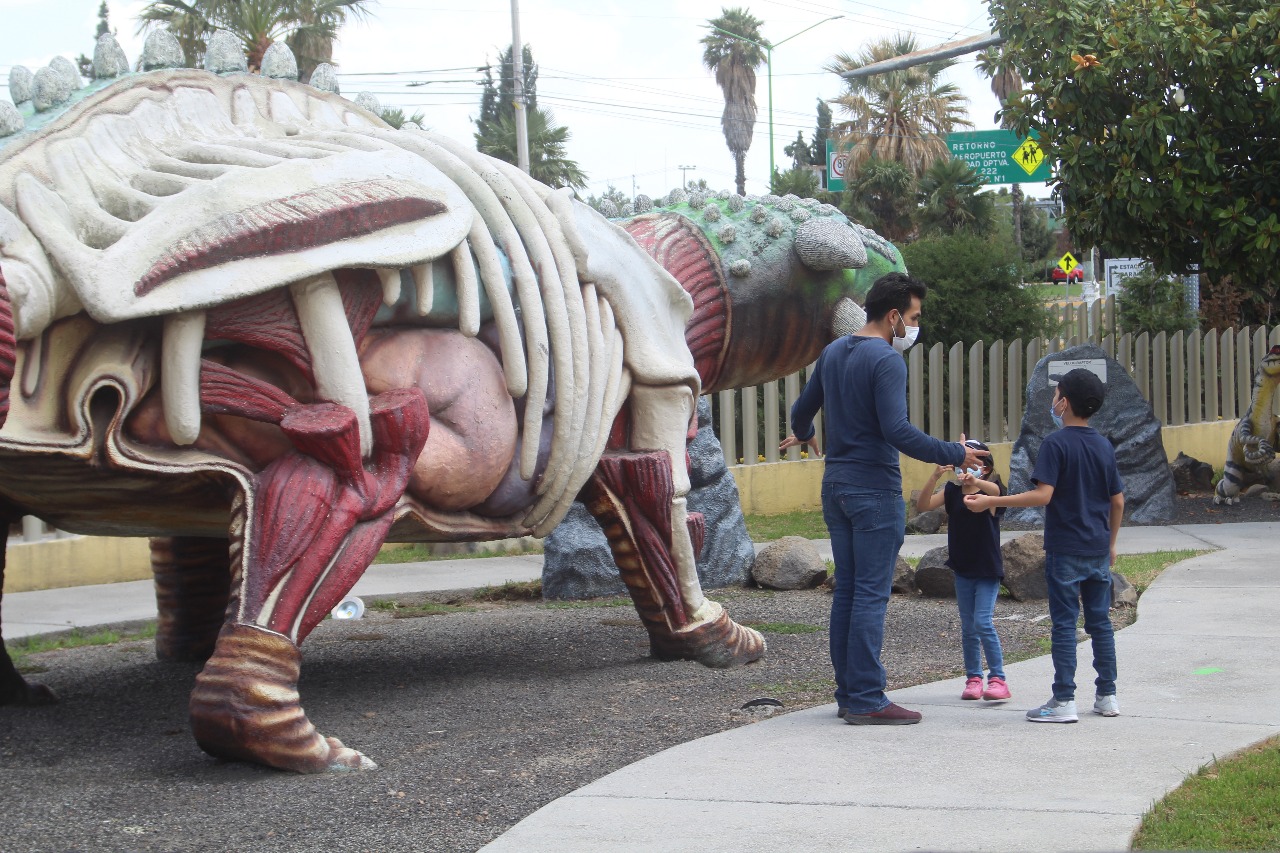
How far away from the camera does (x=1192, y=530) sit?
11.6 meters

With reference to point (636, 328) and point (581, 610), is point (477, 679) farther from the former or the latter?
point (581, 610)

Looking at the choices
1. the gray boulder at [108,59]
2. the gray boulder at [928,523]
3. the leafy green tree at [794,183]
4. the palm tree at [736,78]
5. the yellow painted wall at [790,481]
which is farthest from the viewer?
the palm tree at [736,78]

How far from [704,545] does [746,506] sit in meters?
3.88

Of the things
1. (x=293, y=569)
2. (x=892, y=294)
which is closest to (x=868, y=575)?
(x=892, y=294)

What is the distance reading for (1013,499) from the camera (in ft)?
16.5

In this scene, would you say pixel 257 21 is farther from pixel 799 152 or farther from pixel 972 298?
pixel 799 152

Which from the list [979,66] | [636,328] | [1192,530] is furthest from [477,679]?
[979,66]

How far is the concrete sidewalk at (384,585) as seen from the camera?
→ 8.42m

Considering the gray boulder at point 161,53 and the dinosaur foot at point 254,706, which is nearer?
the dinosaur foot at point 254,706

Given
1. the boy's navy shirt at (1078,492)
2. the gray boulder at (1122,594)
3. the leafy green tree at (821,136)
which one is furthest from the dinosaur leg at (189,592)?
the leafy green tree at (821,136)

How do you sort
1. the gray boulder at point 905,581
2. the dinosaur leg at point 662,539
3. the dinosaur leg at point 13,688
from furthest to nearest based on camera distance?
the gray boulder at point 905,581 → the dinosaur leg at point 662,539 → the dinosaur leg at point 13,688

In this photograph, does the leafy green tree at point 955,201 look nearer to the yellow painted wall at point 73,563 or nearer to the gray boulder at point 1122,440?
the gray boulder at point 1122,440

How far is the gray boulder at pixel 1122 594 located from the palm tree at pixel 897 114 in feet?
103

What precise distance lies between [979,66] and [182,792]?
37.5 feet
